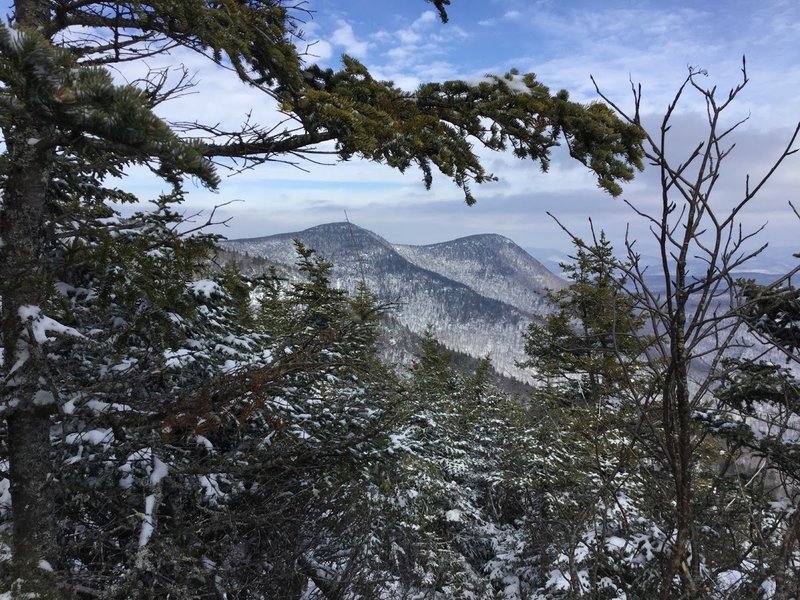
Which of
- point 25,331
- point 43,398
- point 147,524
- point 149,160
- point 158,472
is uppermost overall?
point 149,160

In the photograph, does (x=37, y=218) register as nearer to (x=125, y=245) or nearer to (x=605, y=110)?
(x=125, y=245)

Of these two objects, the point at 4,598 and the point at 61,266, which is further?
the point at 61,266

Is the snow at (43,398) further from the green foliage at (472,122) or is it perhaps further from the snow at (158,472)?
the green foliage at (472,122)

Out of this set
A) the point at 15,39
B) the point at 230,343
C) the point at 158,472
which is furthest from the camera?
the point at 230,343

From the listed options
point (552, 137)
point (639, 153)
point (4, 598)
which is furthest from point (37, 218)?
point (639, 153)

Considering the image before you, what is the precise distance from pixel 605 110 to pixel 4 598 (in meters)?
5.34

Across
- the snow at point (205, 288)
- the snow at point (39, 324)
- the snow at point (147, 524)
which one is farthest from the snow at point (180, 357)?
the snow at point (147, 524)

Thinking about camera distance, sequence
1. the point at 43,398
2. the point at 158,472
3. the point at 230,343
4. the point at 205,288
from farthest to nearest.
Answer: the point at 230,343
the point at 205,288
the point at 158,472
the point at 43,398

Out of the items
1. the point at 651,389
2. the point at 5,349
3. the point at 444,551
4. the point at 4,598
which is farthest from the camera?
the point at 444,551

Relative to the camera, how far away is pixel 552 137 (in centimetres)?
425

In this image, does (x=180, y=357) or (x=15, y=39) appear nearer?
(x=15, y=39)

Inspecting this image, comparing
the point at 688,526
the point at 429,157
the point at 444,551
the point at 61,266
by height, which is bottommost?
the point at 444,551

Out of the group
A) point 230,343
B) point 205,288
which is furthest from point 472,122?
point 230,343

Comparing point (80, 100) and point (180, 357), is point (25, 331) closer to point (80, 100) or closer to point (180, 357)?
point (180, 357)
